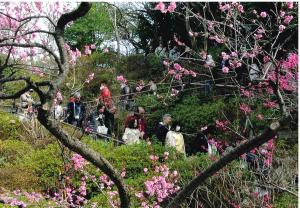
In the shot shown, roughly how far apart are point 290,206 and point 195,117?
6907 mm

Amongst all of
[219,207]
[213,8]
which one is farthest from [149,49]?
[219,207]

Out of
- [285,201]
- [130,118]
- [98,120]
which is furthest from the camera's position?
[98,120]

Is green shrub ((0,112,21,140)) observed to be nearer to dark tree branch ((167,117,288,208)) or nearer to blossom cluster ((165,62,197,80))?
blossom cluster ((165,62,197,80))

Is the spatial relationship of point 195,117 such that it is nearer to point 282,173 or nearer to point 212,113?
point 212,113

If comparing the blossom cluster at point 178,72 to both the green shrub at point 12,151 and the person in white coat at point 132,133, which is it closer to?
the person in white coat at point 132,133

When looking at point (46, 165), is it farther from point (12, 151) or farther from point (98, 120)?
point (98, 120)

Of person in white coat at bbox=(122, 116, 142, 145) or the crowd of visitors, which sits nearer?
the crowd of visitors

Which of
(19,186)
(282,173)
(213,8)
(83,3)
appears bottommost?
(19,186)

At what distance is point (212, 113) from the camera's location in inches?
537

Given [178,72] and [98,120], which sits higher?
[178,72]

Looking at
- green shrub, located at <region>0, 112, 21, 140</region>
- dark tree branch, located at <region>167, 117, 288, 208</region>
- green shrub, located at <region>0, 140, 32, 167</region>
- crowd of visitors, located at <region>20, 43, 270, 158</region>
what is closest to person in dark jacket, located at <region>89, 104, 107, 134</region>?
crowd of visitors, located at <region>20, 43, 270, 158</region>

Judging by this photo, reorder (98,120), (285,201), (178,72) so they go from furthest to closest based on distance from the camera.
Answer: (98,120) < (178,72) < (285,201)

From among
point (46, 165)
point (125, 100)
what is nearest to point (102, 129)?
point (125, 100)

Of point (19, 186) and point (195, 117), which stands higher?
point (195, 117)
